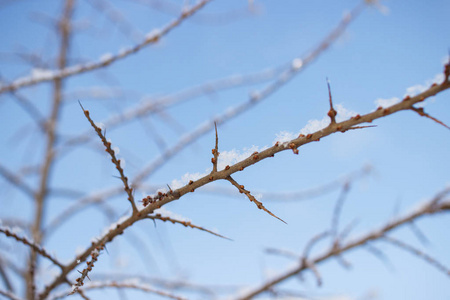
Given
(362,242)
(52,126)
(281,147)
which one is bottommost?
(362,242)

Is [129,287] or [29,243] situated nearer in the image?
[29,243]

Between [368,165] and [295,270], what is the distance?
64.8 inches

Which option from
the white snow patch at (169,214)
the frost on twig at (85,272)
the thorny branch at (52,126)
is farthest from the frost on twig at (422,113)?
the thorny branch at (52,126)

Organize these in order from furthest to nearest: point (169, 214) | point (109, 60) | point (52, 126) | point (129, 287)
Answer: point (52, 126) → point (109, 60) → point (129, 287) → point (169, 214)

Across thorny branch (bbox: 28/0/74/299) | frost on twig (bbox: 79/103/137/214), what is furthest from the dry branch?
thorny branch (bbox: 28/0/74/299)

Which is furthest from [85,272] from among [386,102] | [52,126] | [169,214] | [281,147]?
[52,126]

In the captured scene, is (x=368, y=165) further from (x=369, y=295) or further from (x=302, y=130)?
(x=302, y=130)

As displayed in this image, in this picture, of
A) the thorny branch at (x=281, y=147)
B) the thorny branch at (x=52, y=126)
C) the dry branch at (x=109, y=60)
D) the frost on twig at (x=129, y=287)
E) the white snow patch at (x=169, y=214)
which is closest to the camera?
the thorny branch at (x=281, y=147)

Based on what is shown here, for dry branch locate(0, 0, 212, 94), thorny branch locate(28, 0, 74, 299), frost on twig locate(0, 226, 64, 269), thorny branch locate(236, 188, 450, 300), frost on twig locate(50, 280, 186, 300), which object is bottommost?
thorny branch locate(236, 188, 450, 300)

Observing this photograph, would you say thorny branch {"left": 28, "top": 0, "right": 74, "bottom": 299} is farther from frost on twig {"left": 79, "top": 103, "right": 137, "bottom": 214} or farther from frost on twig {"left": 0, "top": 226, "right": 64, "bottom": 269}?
frost on twig {"left": 79, "top": 103, "right": 137, "bottom": 214}

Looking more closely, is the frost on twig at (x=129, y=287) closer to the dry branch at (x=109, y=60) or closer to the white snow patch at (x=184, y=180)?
the white snow patch at (x=184, y=180)

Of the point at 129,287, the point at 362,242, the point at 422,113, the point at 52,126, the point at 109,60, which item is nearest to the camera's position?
the point at 422,113

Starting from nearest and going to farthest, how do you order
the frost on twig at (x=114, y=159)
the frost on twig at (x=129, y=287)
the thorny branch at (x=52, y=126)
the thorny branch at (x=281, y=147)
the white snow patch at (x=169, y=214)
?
the thorny branch at (x=281, y=147)
the frost on twig at (x=114, y=159)
the white snow patch at (x=169, y=214)
the frost on twig at (x=129, y=287)
the thorny branch at (x=52, y=126)

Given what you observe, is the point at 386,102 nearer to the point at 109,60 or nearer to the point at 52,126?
the point at 109,60
